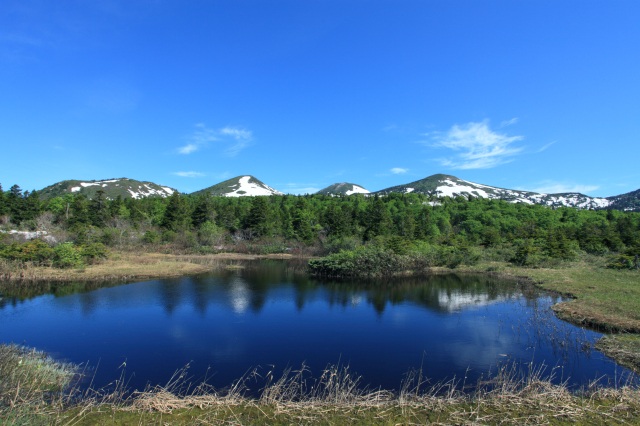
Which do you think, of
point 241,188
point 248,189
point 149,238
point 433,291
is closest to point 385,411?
point 433,291

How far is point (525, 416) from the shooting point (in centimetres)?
756

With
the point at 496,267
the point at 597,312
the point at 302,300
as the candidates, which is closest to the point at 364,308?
the point at 302,300

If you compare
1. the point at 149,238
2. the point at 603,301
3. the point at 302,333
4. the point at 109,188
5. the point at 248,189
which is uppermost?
the point at 248,189

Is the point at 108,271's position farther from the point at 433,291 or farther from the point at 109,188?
the point at 109,188

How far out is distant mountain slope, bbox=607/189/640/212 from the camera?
440 feet

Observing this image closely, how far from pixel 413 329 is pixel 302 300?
9400mm

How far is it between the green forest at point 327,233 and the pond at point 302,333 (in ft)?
29.4

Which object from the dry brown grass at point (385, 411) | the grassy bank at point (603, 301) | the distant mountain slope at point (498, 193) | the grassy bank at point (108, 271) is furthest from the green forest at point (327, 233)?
the distant mountain slope at point (498, 193)

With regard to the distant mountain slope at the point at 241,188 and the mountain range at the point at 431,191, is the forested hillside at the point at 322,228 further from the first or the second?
the distant mountain slope at the point at 241,188

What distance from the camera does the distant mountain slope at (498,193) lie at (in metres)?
155

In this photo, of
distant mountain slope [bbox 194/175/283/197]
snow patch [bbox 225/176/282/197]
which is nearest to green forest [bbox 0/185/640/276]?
snow patch [bbox 225/176/282/197]

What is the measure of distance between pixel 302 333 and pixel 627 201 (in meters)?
175

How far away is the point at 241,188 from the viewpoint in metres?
169

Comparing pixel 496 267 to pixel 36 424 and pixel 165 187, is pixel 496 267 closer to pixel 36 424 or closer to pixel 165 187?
pixel 36 424
